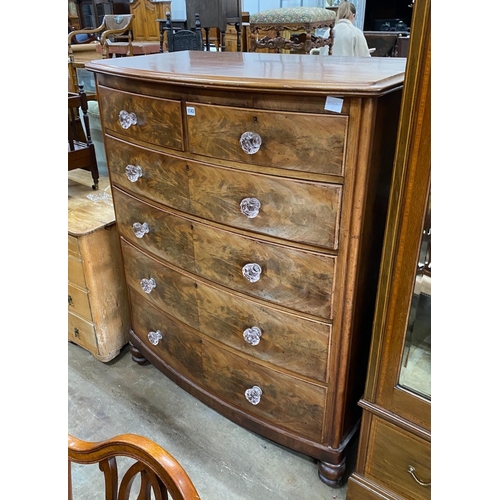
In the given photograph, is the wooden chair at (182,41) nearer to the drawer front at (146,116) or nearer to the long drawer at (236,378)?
the drawer front at (146,116)

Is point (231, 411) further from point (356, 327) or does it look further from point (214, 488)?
point (356, 327)

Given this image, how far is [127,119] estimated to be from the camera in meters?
1.20

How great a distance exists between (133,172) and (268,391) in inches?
29.8

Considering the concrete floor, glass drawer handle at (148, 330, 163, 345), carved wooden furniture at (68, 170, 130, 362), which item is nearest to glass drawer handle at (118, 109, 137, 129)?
carved wooden furniture at (68, 170, 130, 362)

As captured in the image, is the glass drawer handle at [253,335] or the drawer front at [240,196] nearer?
the drawer front at [240,196]

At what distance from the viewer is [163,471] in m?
0.56

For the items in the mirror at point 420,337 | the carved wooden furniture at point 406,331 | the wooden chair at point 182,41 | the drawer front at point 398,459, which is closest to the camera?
the carved wooden furniture at point 406,331

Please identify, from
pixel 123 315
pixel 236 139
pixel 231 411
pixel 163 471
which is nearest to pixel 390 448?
pixel 231 411

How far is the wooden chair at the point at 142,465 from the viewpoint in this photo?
552mm

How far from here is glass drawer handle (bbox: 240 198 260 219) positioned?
1028 millimetres

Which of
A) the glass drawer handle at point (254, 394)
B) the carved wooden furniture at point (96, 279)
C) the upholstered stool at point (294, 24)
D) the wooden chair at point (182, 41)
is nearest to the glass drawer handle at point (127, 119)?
the carved wooden furniture at point (96, 279)

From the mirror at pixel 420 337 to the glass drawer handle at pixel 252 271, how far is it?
373mm

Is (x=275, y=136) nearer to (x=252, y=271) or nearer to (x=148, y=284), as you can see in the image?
(x=252, y=271)
